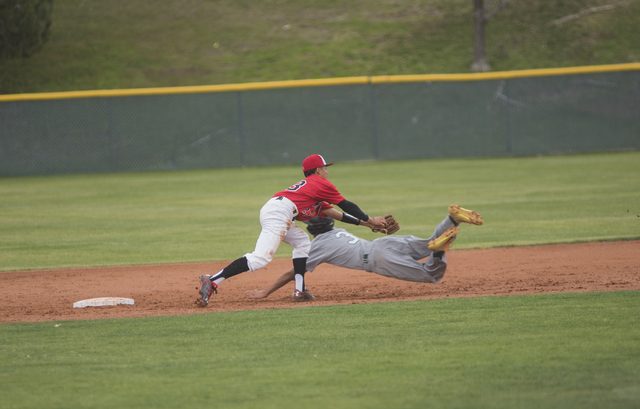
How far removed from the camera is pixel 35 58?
30.3m

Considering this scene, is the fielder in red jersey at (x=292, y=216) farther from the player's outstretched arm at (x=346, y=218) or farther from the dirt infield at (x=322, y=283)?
the dirt infield at (x=322, y=283)

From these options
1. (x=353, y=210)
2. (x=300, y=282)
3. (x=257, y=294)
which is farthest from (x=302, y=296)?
(x=353, y=210)

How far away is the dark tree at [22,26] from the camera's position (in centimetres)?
2394

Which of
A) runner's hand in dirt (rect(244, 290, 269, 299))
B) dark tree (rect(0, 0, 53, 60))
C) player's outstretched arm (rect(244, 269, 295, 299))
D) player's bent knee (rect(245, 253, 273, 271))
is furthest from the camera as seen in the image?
dark tree (rect(0, 0, 53, 60))

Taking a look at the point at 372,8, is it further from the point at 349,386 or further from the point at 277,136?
the point at 349,386

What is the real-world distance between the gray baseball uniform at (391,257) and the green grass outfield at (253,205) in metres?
Answer: 3.40

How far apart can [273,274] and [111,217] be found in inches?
238

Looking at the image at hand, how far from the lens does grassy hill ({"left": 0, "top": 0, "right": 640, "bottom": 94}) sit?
29.0 meters

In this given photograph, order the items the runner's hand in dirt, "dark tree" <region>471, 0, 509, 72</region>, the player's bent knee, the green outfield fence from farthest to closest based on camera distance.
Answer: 1. "dark tree" <region>471, 0, 509, 72</region>
2. the green outfield fence
3. the runner's hand in dirt
4. the player's bent knee

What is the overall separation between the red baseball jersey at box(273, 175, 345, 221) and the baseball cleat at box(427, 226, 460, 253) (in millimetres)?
1027

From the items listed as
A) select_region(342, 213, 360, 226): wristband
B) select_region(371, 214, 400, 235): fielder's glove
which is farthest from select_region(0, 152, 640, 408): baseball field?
select_region(342, 213, 360, 226): wristband

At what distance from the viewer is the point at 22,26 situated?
81.5ft

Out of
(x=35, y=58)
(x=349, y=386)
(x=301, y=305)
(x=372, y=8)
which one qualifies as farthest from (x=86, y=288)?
(x=372, y=8)

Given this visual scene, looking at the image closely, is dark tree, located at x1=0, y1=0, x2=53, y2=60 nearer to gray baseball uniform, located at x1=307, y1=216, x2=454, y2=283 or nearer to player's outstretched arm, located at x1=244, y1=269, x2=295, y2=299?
player's outstretched arm, located at x1=244, y1=269, x2=295, y2=299
